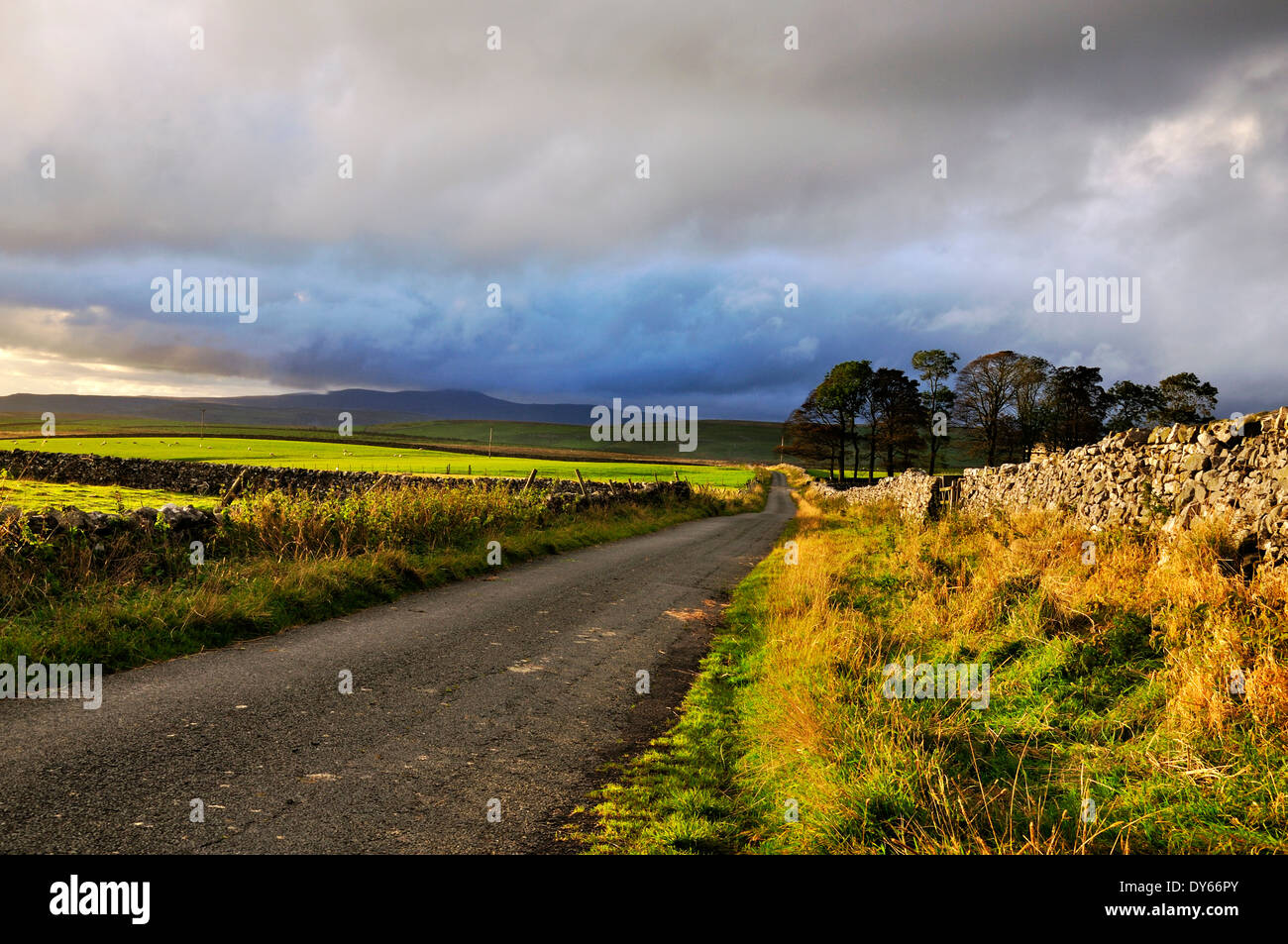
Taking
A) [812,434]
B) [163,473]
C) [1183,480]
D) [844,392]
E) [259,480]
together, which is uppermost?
[844,392]

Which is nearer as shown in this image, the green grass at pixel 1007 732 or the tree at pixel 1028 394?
the green grass at pixel 1007 732

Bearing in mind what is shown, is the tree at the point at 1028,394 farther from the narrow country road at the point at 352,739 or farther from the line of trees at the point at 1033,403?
the narrow country road at the point at 352,739

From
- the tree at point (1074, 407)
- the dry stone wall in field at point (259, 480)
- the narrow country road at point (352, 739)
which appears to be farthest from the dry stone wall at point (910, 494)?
the tree at point (1074, 407)

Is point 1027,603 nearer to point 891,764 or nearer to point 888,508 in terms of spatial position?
point 891,764

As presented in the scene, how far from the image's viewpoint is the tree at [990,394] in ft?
176

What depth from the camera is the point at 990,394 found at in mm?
54188

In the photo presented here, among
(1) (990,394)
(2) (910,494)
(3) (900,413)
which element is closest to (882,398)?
(3) (900,413)

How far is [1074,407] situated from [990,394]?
8.54 m

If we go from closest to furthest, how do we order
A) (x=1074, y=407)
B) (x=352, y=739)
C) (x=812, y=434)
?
(x=352, y=739), (x=1074, y=407), (x=812, y=434)

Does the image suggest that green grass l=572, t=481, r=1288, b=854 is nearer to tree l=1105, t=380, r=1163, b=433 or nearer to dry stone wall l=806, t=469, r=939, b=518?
dry stone wall l=806, t=469, r=939, b=518

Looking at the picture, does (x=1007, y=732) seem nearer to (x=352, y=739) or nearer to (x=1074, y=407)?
(x=352, y=739)

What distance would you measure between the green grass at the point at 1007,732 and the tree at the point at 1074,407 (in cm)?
5399
